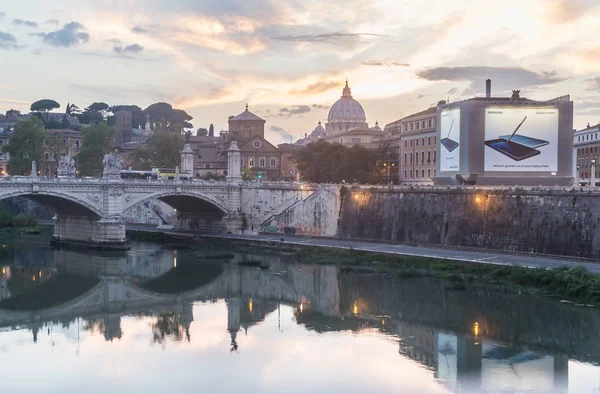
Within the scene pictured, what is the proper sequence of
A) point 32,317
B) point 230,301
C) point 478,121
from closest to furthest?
point 32,317 < point 230,301 < point 478,121

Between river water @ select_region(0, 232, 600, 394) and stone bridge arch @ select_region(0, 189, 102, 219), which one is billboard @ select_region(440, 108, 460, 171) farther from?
stone bridge arch @ select_region(0, 189, 102, 219)

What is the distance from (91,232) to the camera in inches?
1807

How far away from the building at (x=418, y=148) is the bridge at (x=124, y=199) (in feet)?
52.1

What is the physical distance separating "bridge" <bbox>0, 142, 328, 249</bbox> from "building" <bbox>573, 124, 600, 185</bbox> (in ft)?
86.5

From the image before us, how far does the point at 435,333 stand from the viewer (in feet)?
81.1

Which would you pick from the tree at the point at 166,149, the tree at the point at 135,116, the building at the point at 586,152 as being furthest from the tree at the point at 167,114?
the building at the point at 586,152

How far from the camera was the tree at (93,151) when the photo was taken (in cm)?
6762

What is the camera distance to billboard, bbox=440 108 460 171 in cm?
4425

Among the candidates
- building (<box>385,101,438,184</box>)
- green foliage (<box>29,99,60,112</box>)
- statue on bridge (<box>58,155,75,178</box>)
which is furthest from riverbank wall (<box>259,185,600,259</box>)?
green foliage (<box>29,99,60,112</box>)

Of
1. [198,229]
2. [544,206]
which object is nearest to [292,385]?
[544,206]

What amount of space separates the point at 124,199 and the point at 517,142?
2317cm

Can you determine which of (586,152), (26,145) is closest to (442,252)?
(586,152)

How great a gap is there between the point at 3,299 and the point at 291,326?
13.3 meters

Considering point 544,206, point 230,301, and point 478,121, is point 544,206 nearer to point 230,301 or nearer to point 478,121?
point 478,121
